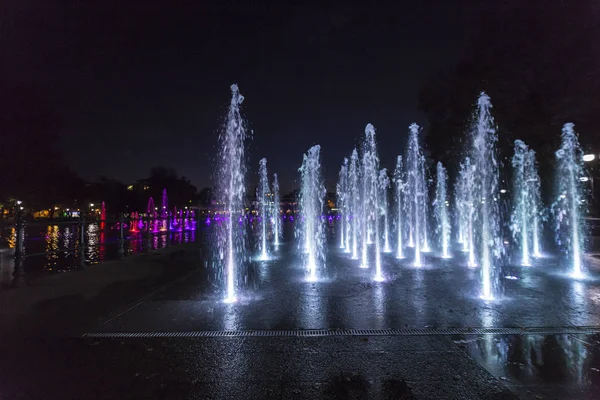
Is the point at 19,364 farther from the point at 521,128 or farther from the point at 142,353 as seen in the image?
the point at 521,128

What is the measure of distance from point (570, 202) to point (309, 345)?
14308 mm

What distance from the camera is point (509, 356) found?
15.1 feet

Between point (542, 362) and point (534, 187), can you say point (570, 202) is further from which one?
point (542, 362)

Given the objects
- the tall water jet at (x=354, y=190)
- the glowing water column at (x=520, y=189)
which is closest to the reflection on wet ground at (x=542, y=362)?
the tall water jet at (x=354, y=190)

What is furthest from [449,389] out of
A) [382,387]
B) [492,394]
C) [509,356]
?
[509,356]

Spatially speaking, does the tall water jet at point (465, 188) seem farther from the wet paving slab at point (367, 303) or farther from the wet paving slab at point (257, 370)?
the wet paving slab at point (257, 370)

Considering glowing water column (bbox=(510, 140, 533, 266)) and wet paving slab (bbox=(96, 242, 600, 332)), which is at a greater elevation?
glowing water column (bbox=(510, 140, 533, 266))

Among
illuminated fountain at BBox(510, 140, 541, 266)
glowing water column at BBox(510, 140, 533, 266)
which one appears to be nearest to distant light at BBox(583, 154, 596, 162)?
illuminated fountain at BBox(510, 140, 541, 266)

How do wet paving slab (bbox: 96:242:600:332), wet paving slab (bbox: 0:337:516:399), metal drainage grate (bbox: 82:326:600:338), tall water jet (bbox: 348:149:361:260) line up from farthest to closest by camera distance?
1. tall water jet (bbox: 348:149:361:260)
2. wet paving slab (bbox: 96:242:600:332)
3. metal drainage grate (bbox: 82:326:600:338)
4. wet paving slab (bbox: 0:337:516:399)

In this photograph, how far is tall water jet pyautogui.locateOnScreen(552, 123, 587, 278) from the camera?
504 inches

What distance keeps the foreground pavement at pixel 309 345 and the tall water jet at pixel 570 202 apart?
16.6 feet

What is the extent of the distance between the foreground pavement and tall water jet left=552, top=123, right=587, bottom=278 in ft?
16.6

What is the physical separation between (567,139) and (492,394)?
21969 mm

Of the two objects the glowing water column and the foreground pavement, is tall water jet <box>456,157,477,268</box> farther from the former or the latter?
the foreground pavement
